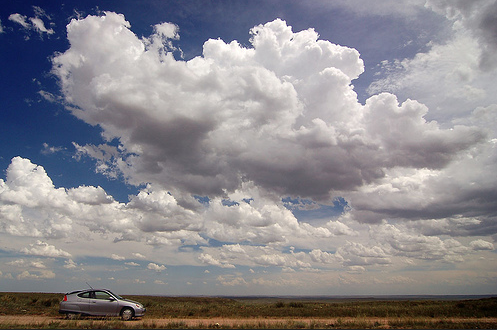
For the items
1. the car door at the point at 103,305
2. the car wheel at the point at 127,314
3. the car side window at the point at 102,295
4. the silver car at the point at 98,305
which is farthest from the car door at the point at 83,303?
the car wheel at the point at 127,314

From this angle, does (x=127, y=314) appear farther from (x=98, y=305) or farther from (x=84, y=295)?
(x=84, y=295)

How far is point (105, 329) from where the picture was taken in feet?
53.6

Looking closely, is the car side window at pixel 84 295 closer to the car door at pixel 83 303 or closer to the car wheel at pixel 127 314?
the car door at pixel 83 303

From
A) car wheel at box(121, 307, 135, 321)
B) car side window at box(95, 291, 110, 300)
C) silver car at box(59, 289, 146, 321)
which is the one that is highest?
car side window at box(95, 291, 110, 300)

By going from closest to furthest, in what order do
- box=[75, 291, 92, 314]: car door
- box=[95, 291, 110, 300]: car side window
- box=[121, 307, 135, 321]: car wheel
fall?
box=[75, 291, 92, 314]: car door, box=[121, 307, 135, 321]: car wheel, box=[95, 291, 110, 300]: car side window

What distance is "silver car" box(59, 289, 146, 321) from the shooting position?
20797 mm

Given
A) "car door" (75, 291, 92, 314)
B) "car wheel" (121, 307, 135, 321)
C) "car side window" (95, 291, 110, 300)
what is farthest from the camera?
"car side window" (95, 291, 110, 300)

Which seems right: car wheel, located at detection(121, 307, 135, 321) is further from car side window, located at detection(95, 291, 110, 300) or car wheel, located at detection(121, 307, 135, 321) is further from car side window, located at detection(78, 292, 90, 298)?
car side window, located at detection(78, 292, 90, 298)

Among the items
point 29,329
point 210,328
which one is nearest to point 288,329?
point 210,328

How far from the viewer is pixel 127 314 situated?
21.1m

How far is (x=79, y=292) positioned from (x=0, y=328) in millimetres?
5009

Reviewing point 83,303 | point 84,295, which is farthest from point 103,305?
point 84,295

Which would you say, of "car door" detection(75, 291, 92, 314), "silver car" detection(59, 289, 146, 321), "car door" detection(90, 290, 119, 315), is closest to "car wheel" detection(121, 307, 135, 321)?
"silver car" detection(59, 289, 146, 321)

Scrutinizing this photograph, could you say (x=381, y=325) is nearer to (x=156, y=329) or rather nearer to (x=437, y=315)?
(x=437, y=315)
